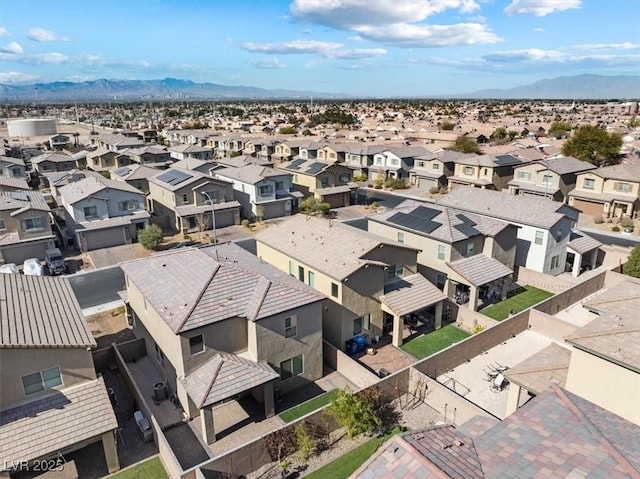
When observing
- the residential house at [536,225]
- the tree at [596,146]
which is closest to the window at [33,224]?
the residential house at [536,225]

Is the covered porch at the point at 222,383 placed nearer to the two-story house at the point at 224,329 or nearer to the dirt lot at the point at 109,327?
the two-story house at the point at 224,329

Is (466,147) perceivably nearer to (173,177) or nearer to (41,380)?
(173,177)

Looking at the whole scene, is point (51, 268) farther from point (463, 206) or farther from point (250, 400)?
point (463, 206)

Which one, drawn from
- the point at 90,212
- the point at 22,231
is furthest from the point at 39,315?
A: the point at 90,212

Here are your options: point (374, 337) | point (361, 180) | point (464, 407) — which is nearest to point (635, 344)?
point (464, 407)

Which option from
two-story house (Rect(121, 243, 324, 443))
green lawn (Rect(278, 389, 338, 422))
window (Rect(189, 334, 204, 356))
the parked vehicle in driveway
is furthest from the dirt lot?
green lawn (Rect(278, 389, 338, 422))

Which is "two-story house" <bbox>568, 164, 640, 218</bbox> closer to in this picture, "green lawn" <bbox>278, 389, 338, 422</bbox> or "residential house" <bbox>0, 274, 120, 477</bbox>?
"green lawn" <bbox>278, 389, 338, 422</bbox>
